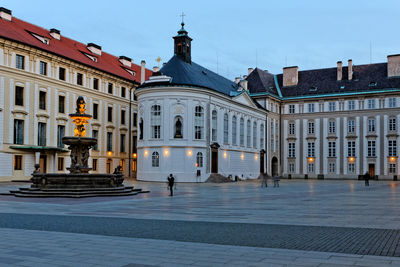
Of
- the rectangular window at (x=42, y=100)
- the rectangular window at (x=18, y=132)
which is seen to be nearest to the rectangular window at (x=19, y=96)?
the rectangular window at (x=18, y=132)

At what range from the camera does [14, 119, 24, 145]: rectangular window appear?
4606 centimetres

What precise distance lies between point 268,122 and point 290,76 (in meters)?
11.0

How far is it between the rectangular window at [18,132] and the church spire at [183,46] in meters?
24.0

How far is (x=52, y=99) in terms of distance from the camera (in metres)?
50.7

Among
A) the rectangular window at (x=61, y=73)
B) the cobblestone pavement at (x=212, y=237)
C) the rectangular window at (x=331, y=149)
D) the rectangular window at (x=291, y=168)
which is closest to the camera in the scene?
the cobblestone pavement at (x=212, y=237)

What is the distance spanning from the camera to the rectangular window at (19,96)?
46.3 m

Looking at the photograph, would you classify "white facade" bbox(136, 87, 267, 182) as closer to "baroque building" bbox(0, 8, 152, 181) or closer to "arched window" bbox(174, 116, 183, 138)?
"arched window" bbox(174, 116, 183, 138)

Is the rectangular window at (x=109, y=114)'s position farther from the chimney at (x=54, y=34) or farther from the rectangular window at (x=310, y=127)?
the rectangular window at (x=310, y=127)

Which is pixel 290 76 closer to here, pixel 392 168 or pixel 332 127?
pixel 332 127

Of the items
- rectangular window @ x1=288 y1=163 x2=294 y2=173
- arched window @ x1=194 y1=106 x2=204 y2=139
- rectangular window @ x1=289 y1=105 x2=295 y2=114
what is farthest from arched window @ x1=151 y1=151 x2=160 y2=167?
rectangular window @ x1=289 y1=105 x2=295 y2=114

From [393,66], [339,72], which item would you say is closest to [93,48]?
[339,72]

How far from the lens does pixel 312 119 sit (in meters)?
77.8

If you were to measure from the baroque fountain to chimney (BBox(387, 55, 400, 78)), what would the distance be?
184 ft

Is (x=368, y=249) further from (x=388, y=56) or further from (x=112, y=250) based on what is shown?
(x=388, y=56)
